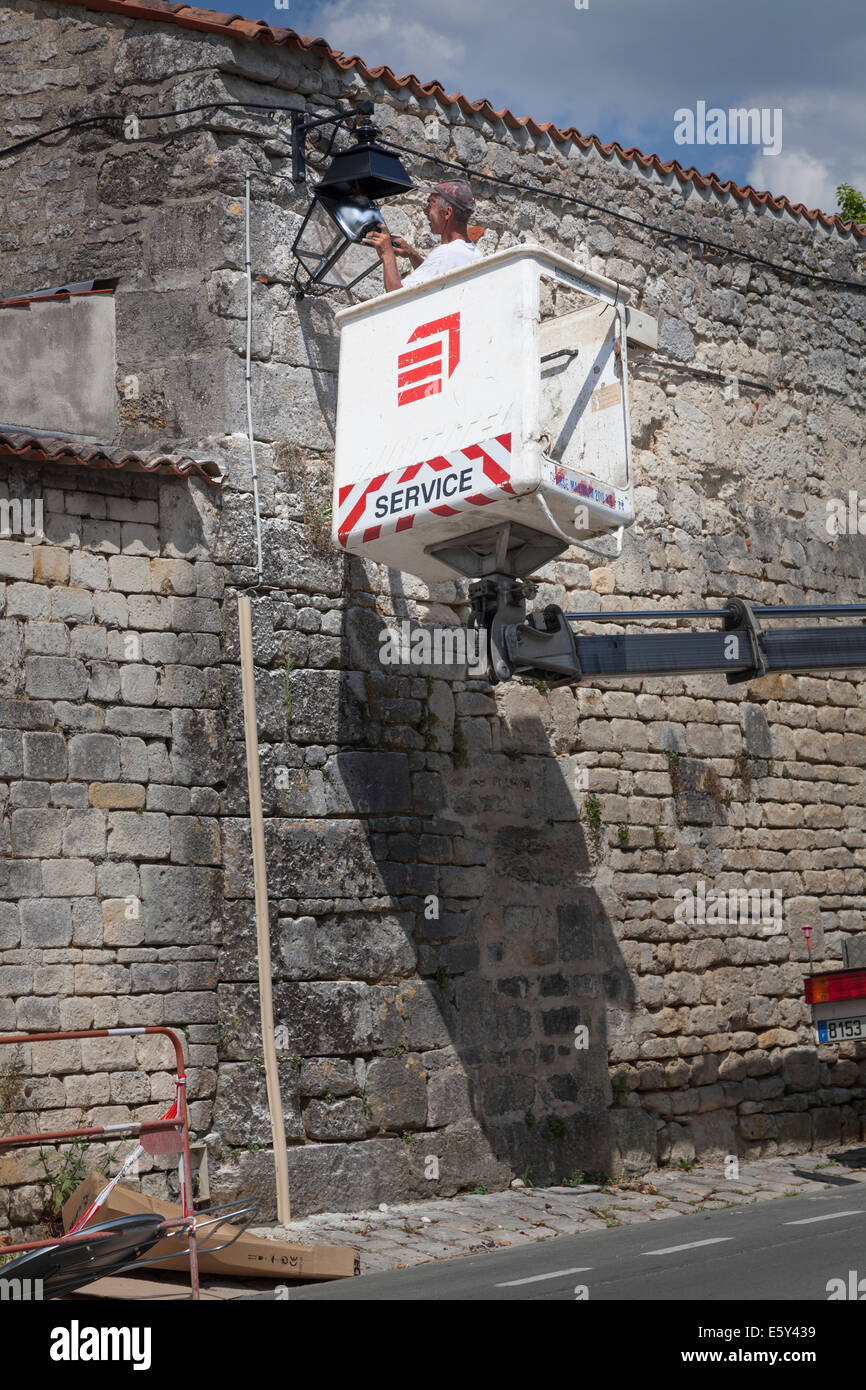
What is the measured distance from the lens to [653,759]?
10.2 m

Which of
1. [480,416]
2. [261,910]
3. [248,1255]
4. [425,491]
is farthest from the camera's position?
[261,910]

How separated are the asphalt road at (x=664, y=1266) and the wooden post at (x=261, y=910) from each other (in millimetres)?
1115

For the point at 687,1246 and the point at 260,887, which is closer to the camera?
the point at 687,1246

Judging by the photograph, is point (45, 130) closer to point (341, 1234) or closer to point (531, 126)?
point (531, 126)

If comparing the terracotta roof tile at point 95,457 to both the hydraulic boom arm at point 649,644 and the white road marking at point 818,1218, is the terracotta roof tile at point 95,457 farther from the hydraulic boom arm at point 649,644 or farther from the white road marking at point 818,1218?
the white road marking at point 818,1218

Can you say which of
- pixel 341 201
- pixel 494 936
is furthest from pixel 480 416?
pixel 494 936

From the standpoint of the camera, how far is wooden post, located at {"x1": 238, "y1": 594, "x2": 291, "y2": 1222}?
7867 millimetres

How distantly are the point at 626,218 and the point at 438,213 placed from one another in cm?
249

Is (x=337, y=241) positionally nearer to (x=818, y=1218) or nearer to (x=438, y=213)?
(x=438, y=213)

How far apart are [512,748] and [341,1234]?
10.1 feet

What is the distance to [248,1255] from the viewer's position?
6672 mm

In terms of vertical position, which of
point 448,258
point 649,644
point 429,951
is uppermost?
point 448,258
